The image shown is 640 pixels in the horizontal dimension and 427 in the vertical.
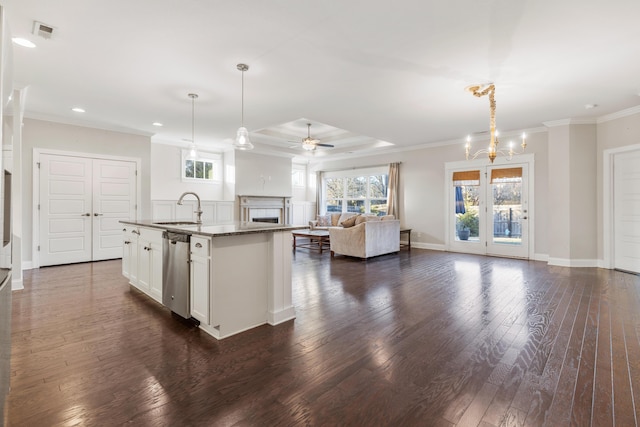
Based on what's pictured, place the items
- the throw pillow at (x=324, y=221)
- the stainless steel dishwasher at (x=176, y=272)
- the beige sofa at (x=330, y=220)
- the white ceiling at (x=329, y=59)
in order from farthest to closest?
the throw pillow at (x=324, y=221) → the beige sofa at (x=330, y=220) → the stainless steel dishwasher at (x=176, y=272) → the white ceiling at (x=329, y=59)

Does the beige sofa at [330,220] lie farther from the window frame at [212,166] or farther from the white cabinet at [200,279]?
the white cabinet at [200,279]

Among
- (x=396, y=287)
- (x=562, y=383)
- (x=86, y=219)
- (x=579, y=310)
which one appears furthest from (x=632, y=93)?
(x=86, y=219)

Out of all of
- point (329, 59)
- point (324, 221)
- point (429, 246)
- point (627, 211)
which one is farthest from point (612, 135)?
point (324, 221)

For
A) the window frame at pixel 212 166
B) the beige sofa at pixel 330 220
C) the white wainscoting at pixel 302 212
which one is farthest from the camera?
the white wainscoting at pixel 302 212

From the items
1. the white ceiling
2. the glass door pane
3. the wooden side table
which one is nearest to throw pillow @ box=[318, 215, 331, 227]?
the wooden side table

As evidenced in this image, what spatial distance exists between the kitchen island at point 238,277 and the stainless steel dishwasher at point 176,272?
6 cm

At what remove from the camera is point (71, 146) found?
576cm

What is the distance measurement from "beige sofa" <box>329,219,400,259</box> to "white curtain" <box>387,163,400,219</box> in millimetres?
1488

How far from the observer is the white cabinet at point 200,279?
2570 mm

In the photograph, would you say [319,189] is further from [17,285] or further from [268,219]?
[17,285]

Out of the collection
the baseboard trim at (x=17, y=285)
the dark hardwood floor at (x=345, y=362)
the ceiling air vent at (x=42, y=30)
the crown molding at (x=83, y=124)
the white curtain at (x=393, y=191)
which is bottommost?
the dark hardwood floor at (x=345, y=362)

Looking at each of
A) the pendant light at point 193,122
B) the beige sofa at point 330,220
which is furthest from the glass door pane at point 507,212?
the pendant light at point 193,122

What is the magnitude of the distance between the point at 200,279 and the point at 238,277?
33 cm

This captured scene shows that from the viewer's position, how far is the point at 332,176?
33.4 feet
